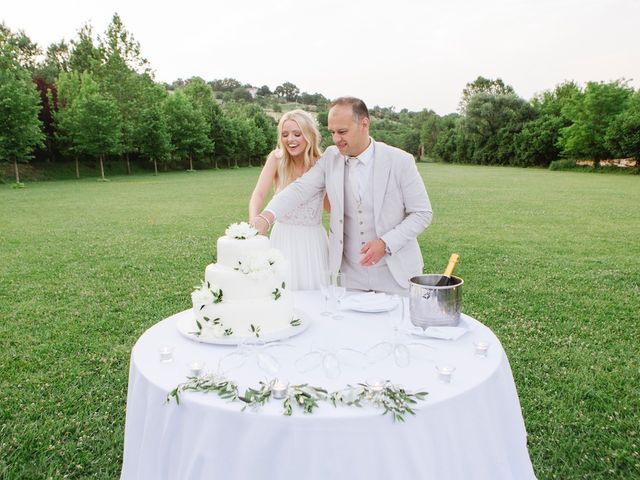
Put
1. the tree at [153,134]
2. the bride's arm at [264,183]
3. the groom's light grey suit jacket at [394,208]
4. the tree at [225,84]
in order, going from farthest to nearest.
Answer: the tree at [225,84]
the tree at [153,134]
the bride's arm at [264,183]
the groom's light grey suit jacket at [394,208]

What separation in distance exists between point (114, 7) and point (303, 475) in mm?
53025

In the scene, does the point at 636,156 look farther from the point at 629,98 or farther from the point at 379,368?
the point at 379,368

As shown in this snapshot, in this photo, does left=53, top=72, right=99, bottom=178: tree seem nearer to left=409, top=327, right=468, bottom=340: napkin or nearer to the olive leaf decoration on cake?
the olive leaf decoration on cake

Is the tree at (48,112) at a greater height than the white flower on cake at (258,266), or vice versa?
the tree at (48,112)

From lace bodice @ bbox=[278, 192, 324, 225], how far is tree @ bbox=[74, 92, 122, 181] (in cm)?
3968

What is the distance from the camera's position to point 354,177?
402 centimetres

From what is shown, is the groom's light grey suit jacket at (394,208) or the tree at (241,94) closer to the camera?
the groom's light grey suit jacket at (394,208)

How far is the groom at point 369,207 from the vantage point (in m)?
3.79

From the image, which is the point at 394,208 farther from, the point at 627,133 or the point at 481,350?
the point at 627,133

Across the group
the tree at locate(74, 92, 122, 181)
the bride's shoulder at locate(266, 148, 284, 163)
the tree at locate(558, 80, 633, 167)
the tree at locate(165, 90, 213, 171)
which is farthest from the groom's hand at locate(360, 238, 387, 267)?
the tree at locate(558, 80, 633, 167)

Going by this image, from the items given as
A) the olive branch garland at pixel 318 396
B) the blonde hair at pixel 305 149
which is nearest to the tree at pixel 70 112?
the blonde hair at pixel 305 149

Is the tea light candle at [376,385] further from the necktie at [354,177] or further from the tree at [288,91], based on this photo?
the tree at [288,91]

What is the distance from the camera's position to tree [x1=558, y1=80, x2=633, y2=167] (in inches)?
1975

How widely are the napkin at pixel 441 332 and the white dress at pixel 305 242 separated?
2407 mm
